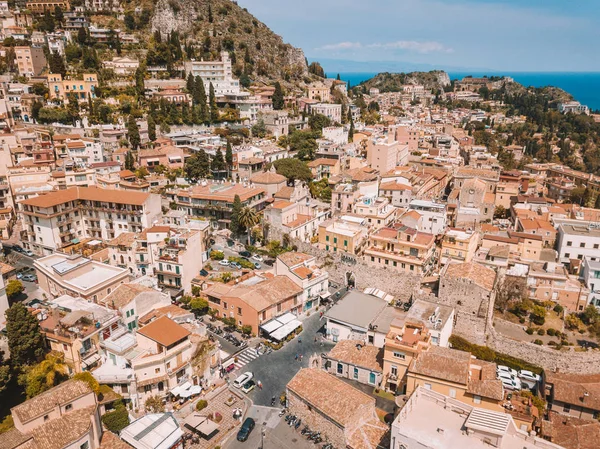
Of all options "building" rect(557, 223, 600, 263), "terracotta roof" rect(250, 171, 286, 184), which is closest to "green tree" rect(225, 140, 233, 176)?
"terracotta roof" rect(250, 171, 286, 184)

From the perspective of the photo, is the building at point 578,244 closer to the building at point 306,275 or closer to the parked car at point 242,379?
the building at point 306,275

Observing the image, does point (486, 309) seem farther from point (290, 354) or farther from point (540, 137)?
point (540, 137)

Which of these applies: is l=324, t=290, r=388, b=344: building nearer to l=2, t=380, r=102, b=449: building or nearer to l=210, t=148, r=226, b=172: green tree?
l=2, t=380, r=102, b=449: building

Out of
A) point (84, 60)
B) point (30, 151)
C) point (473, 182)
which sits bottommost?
point (473, 182)

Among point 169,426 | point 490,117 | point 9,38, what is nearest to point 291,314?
point 169,426

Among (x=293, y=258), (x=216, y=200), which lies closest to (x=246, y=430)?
(x=293, y=258)

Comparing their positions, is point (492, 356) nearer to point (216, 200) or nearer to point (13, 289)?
point (216, 200)
